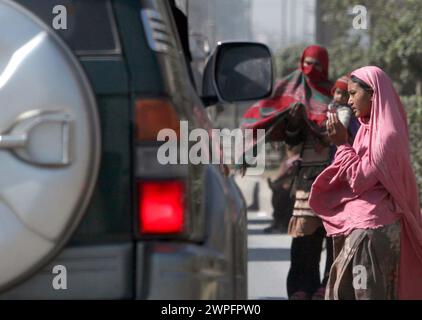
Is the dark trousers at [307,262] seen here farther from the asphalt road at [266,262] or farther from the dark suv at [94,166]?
the dark suv at [94,166]

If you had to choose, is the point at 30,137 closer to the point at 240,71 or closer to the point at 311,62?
the point at 240,71

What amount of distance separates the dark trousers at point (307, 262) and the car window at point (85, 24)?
16.3 feet

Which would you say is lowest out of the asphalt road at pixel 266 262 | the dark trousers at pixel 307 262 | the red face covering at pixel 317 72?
the asphalt road at pixel 266 262

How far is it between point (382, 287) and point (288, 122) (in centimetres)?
280

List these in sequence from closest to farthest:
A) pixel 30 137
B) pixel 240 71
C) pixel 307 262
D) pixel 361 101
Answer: pixel 30 137 < pixel 240 71 < pixel 361 101 < pixel 307 262

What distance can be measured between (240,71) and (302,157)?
3626mm

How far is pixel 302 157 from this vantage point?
28.5 ft

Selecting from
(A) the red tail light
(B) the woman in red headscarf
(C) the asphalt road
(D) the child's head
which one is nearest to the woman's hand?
(D) the child's head

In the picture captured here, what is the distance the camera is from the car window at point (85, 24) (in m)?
3.75

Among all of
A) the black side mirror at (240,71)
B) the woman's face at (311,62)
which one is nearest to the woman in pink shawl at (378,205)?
the black side mirror at (240,71)

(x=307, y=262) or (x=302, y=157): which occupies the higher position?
(x=302, y=157)

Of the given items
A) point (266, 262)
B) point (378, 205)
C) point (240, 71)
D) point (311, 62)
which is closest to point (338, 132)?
point (378, 205)

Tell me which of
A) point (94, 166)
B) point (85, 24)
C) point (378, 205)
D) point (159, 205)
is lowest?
point (378, 205)
